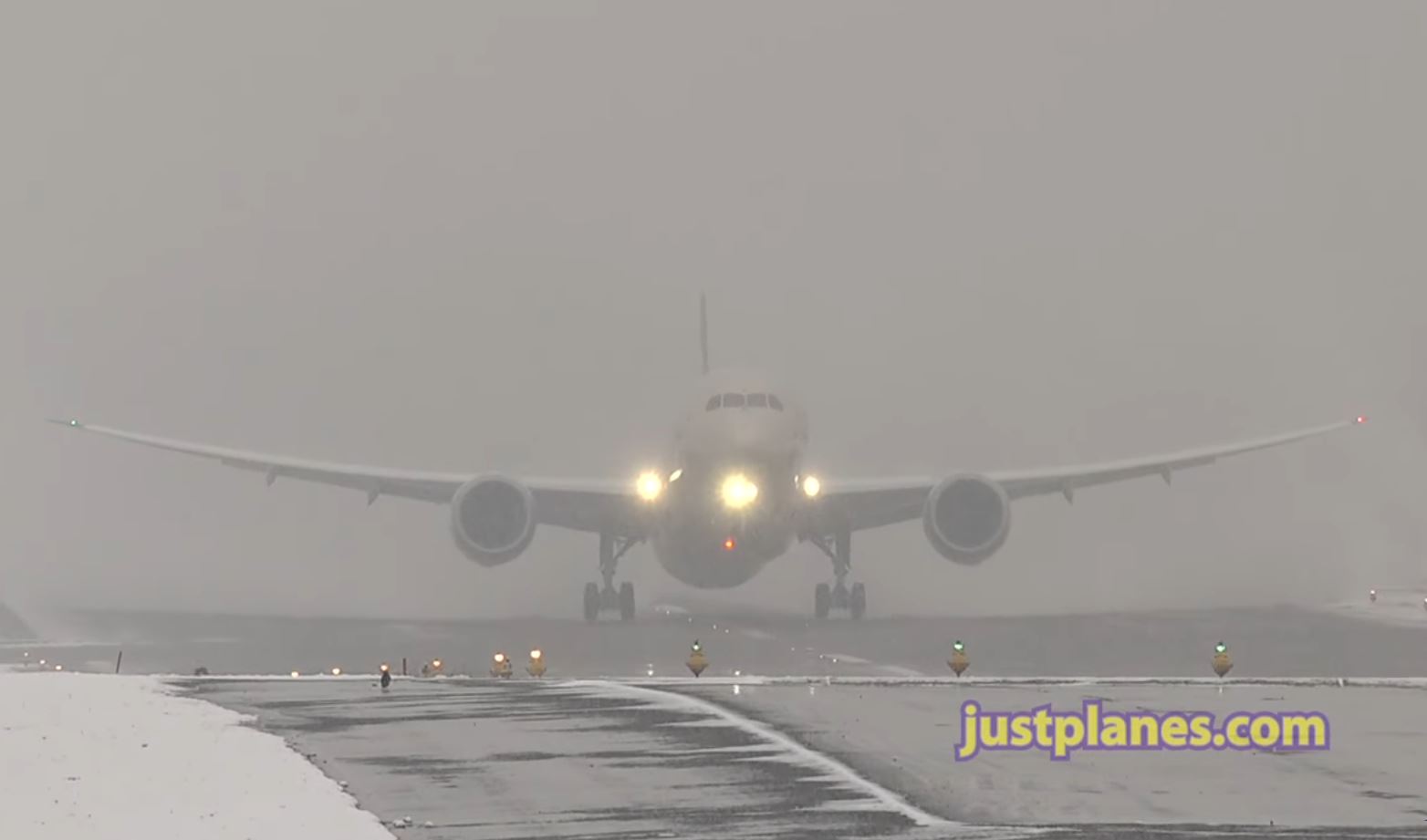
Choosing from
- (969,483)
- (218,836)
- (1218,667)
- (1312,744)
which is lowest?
(218,836)

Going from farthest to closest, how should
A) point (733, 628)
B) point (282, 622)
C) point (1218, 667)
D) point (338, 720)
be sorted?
1. point (282, 622)
2. point (733, 628)
3. point (1218, 667)
4. point (338, 720)

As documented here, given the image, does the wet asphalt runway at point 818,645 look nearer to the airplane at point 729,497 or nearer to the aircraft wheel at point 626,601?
the aircraft wheel at point 626,601

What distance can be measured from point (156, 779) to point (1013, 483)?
40.4m

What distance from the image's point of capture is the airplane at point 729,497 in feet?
159

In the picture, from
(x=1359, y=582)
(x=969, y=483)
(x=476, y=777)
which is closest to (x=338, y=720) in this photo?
(x=476, y=777)

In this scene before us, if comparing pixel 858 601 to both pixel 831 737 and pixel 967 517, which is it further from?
pixel 831 737

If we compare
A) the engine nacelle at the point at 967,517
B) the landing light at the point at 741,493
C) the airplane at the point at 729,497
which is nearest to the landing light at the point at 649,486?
the airplane at the point at 729,497

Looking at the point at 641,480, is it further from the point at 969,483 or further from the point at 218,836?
the point at 218,836

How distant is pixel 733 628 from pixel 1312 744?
28700mm

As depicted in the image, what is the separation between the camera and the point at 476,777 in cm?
1712

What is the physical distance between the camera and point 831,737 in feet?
64.8

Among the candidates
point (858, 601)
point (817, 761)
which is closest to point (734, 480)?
point (858, 601)

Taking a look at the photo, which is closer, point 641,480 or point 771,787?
point 771,787

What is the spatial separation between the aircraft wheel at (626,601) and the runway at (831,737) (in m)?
11.3
